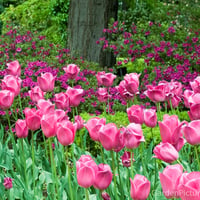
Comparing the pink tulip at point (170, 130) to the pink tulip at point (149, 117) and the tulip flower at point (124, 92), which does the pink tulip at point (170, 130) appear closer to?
the pink tulip at point (149, 117)

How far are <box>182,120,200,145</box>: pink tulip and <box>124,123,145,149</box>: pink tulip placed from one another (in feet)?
0.61

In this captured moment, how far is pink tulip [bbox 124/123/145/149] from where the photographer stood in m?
1.75

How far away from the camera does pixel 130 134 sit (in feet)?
5.78

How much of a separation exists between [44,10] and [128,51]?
272 inches

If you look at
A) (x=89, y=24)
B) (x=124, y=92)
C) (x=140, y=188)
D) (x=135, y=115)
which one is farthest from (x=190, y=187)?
(x=89, y=24)

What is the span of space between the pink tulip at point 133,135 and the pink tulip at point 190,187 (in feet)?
1.79

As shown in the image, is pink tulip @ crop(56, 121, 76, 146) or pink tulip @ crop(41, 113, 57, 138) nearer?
pink tulip @ crop(56, 121, 76, 146)

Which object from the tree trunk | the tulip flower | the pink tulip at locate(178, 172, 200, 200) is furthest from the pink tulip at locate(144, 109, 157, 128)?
the tree trunk

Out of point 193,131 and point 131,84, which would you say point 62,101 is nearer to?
point 131,84

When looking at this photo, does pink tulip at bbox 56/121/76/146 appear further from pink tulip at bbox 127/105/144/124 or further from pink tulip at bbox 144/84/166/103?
pink tulip at bbox 144/84/166/103

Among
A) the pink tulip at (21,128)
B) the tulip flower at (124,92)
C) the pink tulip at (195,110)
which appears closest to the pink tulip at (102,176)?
the pink tulip at (195,110)

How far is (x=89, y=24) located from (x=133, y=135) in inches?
279

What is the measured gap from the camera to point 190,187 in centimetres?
115

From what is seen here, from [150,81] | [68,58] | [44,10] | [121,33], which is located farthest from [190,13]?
[44,10]
